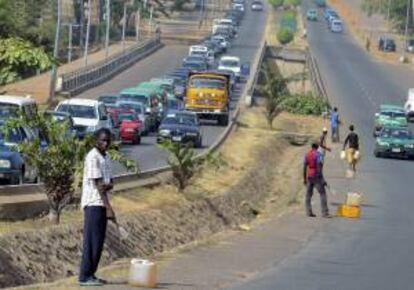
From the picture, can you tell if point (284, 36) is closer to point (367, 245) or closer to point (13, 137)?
point (13, 137)

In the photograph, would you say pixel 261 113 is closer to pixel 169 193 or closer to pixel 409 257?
pixel 169 193

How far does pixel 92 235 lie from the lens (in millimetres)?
16625

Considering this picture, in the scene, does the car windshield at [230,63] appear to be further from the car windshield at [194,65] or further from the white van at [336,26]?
the white van at [336,26]

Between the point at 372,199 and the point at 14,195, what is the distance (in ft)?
51.5

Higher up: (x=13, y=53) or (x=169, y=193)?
(x=13, y=53)

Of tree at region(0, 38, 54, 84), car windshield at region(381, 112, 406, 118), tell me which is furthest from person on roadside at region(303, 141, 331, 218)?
car windshield at region(381, 112, 406, 118)

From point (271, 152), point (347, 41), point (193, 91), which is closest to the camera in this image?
point (271, 152)

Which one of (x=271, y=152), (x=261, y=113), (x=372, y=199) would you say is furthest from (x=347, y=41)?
(x=372, y=199)

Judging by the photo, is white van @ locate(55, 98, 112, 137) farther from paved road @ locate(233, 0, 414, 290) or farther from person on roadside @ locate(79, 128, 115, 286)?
person on roadside @ locate(79, 128, 115, 286)

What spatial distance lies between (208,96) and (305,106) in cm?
1282

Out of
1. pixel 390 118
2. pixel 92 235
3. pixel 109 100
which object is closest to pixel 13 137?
pixel 92 235

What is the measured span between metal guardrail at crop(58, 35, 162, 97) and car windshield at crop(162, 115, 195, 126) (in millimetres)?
18421

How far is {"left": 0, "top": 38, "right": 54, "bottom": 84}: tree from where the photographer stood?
17.5 meters

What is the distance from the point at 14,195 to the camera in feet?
83.4
